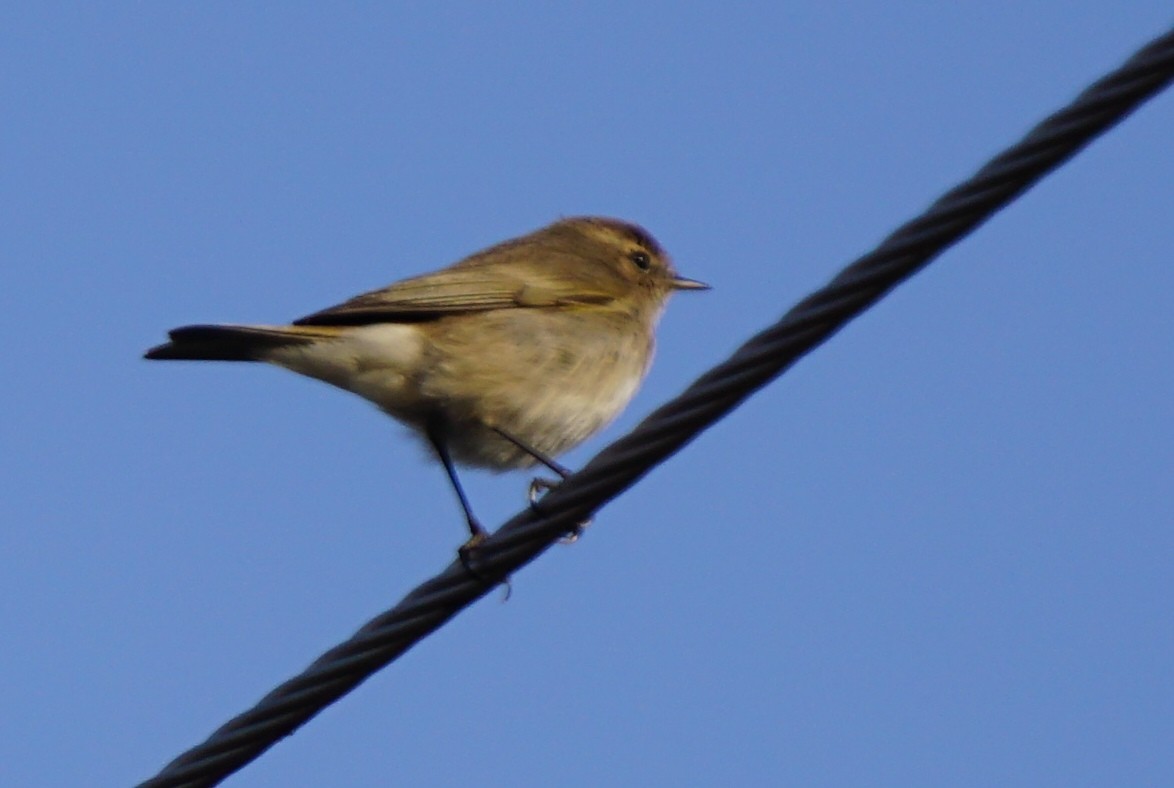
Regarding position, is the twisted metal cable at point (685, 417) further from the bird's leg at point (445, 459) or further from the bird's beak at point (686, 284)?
the bird's beak at point (686, 284)

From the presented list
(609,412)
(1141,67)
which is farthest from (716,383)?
(609,412)

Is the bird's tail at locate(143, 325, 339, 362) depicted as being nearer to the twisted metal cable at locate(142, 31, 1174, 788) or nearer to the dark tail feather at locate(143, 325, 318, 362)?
the dark tail feather at locate(143, 325, 318, 362)

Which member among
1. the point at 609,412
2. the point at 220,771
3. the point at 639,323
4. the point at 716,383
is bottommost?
the point at 220,771

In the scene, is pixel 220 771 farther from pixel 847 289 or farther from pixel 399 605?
pixel 847 289

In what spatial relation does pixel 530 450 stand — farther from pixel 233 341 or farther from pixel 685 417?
pixel 685 417

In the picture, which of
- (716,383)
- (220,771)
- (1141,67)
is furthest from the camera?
(220,771)

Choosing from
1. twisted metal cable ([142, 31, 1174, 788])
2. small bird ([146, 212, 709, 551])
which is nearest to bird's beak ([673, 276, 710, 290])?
small bird ([146, 212, 709, 551])

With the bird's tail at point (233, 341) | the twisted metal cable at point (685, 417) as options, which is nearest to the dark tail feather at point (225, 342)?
the bird's tail at point (233, 341)

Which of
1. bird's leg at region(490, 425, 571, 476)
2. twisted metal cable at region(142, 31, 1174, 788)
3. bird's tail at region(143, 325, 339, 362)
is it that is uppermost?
bird's tail at region(143, 325, 339, 362)
